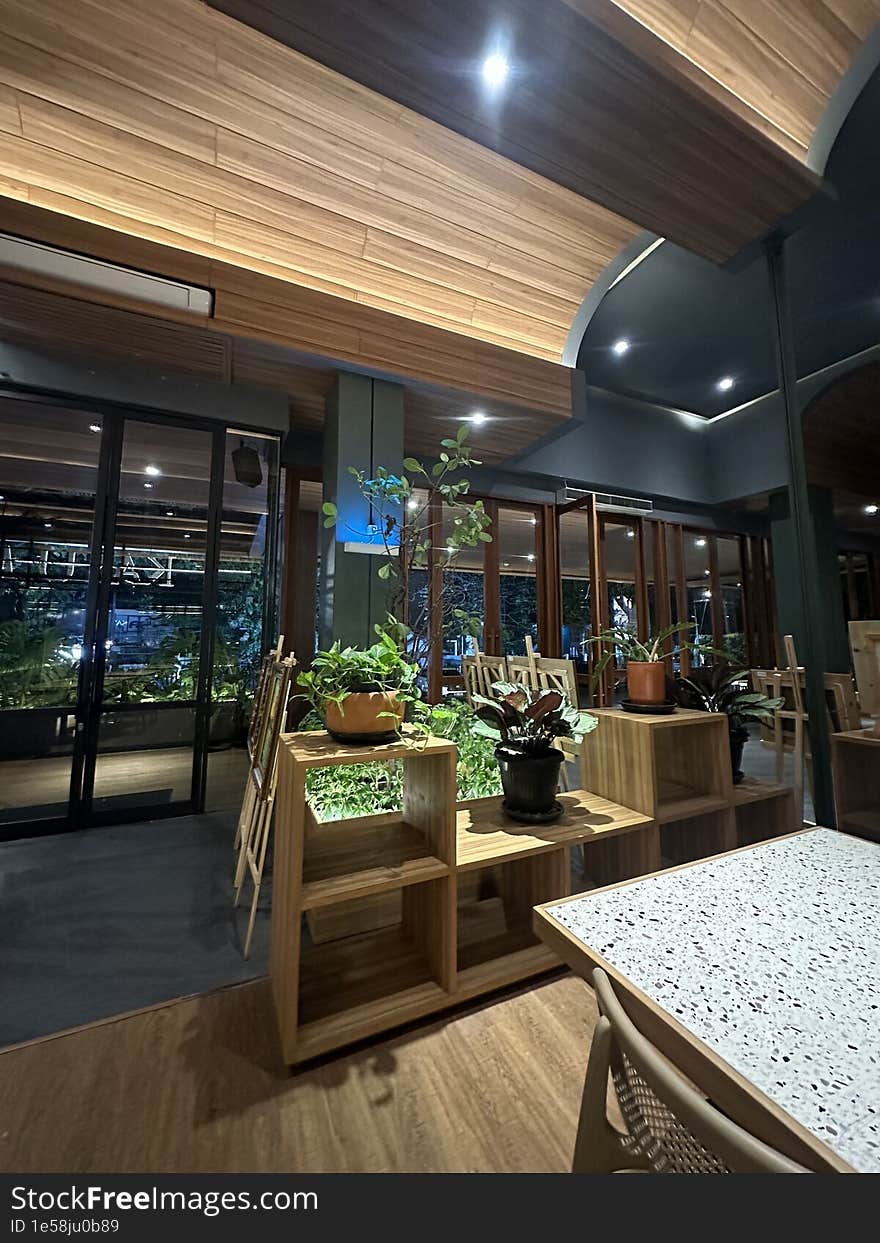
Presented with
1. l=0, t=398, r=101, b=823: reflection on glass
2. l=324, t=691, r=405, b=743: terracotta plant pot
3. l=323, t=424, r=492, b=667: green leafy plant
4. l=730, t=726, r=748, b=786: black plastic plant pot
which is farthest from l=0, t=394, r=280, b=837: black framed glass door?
l=730, t=726, r=748, b=786: black plastic plant pot

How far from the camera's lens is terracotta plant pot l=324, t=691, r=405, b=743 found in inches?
56.2

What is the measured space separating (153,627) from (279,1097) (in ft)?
9.36

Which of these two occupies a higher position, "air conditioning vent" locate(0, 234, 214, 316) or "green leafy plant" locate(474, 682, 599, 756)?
"air conditioning vent" locate(0, 234, 214, 316)

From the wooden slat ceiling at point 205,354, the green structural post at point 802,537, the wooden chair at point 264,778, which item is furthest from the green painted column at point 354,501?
the green structural post at point 802,537

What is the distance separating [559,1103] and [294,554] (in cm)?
421

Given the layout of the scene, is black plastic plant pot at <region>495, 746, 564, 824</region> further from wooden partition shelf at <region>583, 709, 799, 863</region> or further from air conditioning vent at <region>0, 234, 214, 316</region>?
air conditioning vent at <region>0, 234, 214, 316</region>

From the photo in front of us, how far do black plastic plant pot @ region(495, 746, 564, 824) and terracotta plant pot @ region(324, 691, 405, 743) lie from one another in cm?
52

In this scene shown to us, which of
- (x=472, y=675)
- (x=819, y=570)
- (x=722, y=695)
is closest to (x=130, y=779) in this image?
(x=472, y=675)

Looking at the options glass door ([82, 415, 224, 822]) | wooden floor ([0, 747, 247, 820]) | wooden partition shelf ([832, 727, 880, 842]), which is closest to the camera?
wooden partition shelf ([832, 727, 880, 842])

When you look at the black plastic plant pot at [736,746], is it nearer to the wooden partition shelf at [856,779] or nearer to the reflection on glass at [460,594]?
the wooden partition shelf at [856,779]

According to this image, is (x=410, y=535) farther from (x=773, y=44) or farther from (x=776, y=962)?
(x=773, y=44)

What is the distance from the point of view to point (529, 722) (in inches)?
67.6

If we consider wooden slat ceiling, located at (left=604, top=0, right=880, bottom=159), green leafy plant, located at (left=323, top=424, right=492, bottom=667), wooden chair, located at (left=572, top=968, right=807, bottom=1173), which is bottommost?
wooden chair, located at (left=572, top=968, right=807, bottom=1173)

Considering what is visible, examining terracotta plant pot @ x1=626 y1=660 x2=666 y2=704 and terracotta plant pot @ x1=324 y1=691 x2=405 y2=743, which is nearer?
terracotta plant pot @ x1=324 y1=691 x2=405 y2=743
